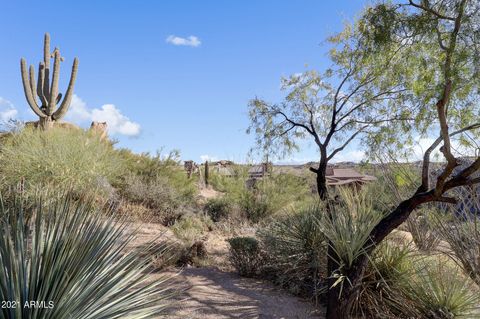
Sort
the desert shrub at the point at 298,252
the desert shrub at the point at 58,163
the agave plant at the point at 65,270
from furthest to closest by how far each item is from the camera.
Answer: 1. the desert shrub at the point at 58,163
2. the desert shrub at the point at 298,252
3. the agave plant at the point at 65,270

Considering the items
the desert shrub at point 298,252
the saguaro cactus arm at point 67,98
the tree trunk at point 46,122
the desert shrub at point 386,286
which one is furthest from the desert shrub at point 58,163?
the desert shrub at point 386,286

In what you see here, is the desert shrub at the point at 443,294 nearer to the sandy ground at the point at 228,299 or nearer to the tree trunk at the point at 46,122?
the sandy ground at the point at 228,299

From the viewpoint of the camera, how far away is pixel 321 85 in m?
12.0

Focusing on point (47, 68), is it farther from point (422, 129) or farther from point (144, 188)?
point (422, 129)

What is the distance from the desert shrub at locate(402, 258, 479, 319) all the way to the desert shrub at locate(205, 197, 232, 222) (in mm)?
9071

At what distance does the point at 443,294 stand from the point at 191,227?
23.7ft

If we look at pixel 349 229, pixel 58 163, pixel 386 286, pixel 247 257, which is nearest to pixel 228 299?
Result: pixel 247 257

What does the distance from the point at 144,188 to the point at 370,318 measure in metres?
9.04

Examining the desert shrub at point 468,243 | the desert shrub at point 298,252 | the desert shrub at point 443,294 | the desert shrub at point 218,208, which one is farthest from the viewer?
the desert shrub at point 218,208

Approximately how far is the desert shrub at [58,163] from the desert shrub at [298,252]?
16.7 feet

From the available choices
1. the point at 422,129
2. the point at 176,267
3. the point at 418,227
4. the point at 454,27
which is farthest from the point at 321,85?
the point at 176,267

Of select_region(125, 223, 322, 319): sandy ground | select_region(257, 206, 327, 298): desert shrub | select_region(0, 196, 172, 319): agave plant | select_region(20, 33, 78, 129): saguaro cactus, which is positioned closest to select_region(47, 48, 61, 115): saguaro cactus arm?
select_region(20, 33, 78, 129): saguaro cactus

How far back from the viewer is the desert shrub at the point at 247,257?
7.35 m

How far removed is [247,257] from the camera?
7469 millimetres
